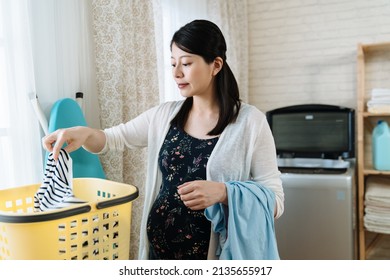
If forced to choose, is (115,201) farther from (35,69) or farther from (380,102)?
(380,102)

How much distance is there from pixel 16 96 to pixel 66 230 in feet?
2.19

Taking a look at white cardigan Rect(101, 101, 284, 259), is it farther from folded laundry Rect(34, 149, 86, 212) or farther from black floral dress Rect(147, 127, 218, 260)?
folded laundry Rect(34, 149, 86, 212)

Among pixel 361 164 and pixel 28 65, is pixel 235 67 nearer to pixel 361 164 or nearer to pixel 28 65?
pixel 361 164

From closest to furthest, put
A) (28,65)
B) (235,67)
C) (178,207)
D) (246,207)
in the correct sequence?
(246,207)
(178,207)
(28,65)
(235,67)

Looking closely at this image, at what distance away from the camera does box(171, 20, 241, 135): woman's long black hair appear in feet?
3.72

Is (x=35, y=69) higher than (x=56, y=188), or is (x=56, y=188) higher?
(x=35, y=69)

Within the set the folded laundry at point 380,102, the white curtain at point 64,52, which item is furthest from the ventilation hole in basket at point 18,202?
the folded laundry at point 380,102

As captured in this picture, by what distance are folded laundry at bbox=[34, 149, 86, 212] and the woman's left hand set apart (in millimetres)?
252

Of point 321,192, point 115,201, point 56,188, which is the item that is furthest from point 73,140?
point 321,192

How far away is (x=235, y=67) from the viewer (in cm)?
282

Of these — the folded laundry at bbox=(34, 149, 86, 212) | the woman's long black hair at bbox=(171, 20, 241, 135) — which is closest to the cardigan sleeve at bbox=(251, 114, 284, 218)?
the woman's long black hair at bbox=(171, 20, 241, 135)

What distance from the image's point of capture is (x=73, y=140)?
1.07 m

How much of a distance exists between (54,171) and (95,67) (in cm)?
78
